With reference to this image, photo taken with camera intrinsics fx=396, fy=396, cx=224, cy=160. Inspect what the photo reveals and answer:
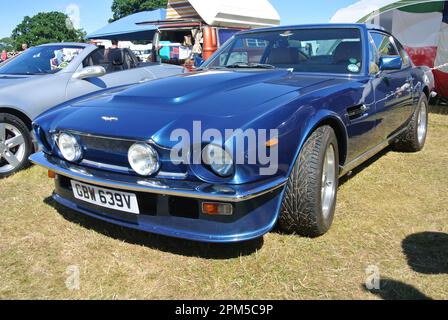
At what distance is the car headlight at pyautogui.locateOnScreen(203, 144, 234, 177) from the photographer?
6.49ft

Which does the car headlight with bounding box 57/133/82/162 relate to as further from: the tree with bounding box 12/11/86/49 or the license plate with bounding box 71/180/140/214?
the tree with bounding box 12/11/86/49

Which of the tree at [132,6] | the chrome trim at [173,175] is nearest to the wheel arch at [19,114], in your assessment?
the chrome trim at [173,175]

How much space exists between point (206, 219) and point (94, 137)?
83cm

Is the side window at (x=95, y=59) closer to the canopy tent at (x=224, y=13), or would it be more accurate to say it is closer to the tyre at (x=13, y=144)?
the tyre at (x=13, y=144)

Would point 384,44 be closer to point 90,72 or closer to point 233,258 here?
point 233,258

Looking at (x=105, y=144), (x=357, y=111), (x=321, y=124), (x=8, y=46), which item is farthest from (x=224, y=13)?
(x=8, y=46)

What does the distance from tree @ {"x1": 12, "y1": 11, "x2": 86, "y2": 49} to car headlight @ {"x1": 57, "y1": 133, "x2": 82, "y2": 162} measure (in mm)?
56427

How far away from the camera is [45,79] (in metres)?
4.43

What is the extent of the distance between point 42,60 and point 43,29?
2307 inches

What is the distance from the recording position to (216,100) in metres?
2.38

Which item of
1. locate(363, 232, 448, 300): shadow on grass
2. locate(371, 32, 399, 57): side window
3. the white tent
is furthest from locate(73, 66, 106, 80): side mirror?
the white tent

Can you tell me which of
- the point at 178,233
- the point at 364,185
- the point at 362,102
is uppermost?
the point at 362,102

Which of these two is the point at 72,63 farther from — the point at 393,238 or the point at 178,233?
the point at 393,238
